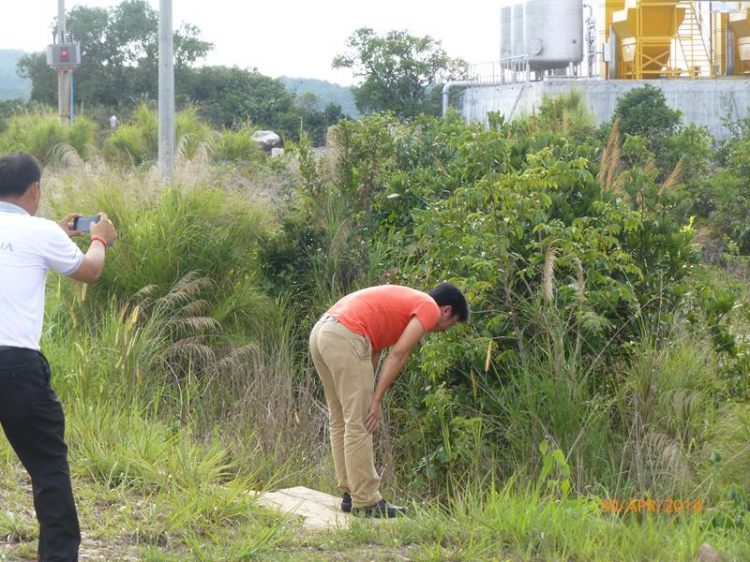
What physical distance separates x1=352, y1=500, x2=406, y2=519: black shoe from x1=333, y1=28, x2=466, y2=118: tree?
34.7m

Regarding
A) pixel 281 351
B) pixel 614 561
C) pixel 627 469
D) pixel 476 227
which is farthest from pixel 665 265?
pixel 614 561

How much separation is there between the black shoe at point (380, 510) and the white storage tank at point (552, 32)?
26.8 metres

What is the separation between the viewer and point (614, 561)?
5.02m

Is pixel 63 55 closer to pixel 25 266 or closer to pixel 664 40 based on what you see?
pixel 664 40

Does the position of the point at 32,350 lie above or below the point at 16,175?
below

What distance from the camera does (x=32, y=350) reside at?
451cm

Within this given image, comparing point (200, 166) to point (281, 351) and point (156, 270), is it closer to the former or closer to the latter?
point (156, 270)

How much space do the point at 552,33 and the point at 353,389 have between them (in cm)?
2729

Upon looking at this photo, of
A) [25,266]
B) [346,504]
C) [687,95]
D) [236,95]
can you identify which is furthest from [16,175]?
[236,95]

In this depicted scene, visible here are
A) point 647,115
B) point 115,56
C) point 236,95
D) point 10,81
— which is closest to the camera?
point 647,115

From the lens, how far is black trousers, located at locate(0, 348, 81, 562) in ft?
14.5

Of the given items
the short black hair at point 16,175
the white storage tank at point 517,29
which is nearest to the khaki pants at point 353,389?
the short black hair at point 16,175

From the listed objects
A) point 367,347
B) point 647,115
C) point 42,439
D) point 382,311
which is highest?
point 647,115

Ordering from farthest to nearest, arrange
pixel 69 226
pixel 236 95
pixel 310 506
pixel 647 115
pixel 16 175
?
pixel 236 95
pixel 647 115
pixel 310 506
pixel 69 226
pixel 16 175
